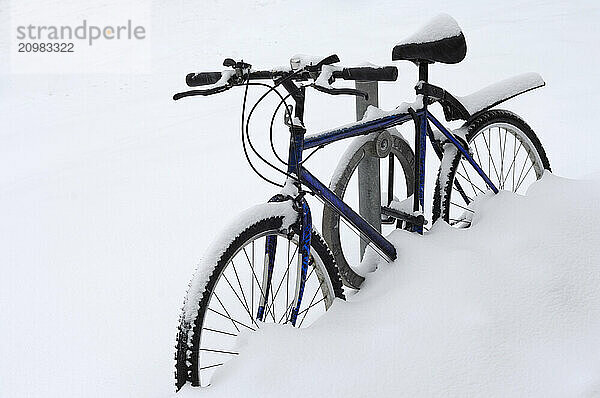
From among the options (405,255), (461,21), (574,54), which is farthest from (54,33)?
(405,255)

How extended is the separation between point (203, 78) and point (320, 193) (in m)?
0.55

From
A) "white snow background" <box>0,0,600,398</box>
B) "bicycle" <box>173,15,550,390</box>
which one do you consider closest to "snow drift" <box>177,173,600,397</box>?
"white snow background" <box>0,0,600,398</box>

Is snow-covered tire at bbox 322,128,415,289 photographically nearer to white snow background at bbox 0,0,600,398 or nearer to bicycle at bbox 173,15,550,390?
bicycle at bbox 173,15,550,390

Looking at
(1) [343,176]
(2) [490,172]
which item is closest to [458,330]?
(1) [343,176]

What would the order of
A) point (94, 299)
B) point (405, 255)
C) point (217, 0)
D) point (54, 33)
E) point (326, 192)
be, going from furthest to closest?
point (217, 0)
point (54, 33)
point (94, 299)
point (405, 255)
point (326, 192)

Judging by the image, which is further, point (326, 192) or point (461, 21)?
point (461, 21)

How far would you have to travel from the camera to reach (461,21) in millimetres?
9516

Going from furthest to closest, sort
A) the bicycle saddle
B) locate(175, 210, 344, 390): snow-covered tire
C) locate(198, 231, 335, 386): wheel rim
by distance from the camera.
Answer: the bicycle saddle, locate(198, 231, 335, 386): wheel rim, locate(175, 210, 344, 390): snow-covered tire

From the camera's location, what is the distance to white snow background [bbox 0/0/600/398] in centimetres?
205

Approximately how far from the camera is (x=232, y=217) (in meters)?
4.07

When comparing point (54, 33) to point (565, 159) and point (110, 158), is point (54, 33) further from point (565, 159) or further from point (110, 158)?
point (565, 159)

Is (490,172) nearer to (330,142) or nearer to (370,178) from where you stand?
(370,178)

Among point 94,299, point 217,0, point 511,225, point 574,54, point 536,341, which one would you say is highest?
point 217,0

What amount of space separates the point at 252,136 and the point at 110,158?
3.85ft
